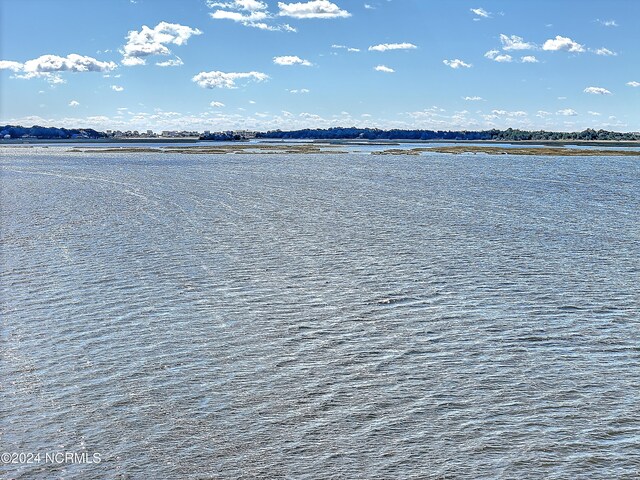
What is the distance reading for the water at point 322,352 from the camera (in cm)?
1306

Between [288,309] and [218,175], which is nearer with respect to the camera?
[288,309]

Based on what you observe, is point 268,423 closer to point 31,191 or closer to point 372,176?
point 31,191

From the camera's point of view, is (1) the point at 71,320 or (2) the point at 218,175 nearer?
(1) the point at 71,320

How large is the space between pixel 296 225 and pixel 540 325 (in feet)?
72.6

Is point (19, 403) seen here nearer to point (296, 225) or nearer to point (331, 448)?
point (331, 448)

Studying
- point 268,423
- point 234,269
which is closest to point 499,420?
point 268,423

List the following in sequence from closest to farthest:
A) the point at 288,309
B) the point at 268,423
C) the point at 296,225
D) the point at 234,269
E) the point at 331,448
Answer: the point at 331,448 < the point at 268,423 < the point at 288,309 < the point at 234,269 < the point at 296,225

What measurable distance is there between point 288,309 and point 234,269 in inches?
254

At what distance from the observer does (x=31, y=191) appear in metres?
65.2

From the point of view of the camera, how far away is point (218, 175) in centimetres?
9088

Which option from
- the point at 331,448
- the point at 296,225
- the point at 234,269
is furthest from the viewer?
the point at 296,225

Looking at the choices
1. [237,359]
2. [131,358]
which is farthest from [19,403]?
[237,359]

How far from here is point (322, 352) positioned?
18109mm

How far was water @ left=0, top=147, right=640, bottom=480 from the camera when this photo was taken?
42.9ft
